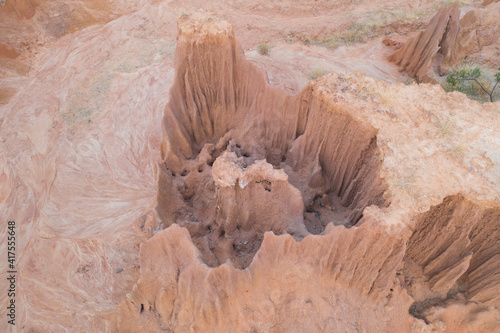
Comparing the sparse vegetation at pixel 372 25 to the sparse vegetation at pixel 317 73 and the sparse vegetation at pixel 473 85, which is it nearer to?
the sparse vegetation at pixel 317 73

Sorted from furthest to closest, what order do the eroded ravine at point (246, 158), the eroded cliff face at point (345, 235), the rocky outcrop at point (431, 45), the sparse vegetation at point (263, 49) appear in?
1. the sparse vegetation at point (263, 49)
2. the rocky outcrop at point (431, 45)
3. the eroded ravine at point (246, 158)
4. the eroded cliff face at point (345, 235)

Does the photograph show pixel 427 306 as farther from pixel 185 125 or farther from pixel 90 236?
pixel 90 236

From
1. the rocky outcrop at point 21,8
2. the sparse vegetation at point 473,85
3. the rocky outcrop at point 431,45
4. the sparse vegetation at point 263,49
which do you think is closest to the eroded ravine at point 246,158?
the sparse vegetation at point 263,49

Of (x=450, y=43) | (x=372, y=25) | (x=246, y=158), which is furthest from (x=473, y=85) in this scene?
(x=246, y=158)

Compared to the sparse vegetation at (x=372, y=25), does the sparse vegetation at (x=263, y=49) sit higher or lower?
lower

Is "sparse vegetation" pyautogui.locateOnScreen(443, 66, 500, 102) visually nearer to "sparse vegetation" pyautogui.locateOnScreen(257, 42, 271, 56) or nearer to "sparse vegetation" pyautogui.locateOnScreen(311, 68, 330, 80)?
"sparse vegetation" pyautogui.locateOnScreen(311, 68, 330, 80)
